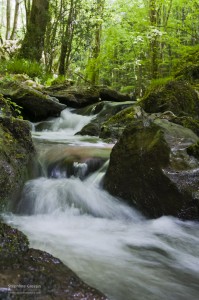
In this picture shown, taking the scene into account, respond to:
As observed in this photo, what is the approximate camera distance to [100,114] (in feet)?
32.2

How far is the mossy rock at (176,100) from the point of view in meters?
7.45

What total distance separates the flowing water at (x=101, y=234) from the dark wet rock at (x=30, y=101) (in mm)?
3025

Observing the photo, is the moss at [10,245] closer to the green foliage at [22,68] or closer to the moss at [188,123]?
the moss at [188,123]

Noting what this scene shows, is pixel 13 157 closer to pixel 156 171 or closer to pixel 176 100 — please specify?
pixel 156 171

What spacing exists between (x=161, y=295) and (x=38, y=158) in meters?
3.56

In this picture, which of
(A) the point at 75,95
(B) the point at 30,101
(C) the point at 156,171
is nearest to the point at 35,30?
(A) the point at 75,95

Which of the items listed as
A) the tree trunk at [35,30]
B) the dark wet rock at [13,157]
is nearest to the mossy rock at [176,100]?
the dark wet rock at [13,157]

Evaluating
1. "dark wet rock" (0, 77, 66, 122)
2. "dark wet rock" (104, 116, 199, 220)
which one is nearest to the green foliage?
"dark wet rock" (0, 77, 66, 122)

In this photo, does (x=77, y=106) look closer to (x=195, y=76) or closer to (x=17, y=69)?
(x=17, y=69)

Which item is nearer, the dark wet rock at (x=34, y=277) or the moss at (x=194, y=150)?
the dark wet rock at (x=34, y=277)

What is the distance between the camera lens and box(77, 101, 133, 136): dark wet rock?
8.39 meters

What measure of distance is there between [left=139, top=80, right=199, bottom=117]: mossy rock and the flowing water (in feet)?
8.35

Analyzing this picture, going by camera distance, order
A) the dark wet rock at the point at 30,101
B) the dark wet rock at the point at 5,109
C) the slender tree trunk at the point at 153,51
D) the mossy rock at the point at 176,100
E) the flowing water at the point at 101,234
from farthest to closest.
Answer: the slender tree trunk at the point at 153,51 < the dark wet rock at the point at 30,101 < the mossy rock at the point at 176,100 < the dark wet rock at the point at 5,109 < the flowing water at the point at 101,234

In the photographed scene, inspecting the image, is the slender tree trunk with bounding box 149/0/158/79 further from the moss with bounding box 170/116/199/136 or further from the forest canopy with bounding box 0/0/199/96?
the moss with bounding box 170/116/199/136
